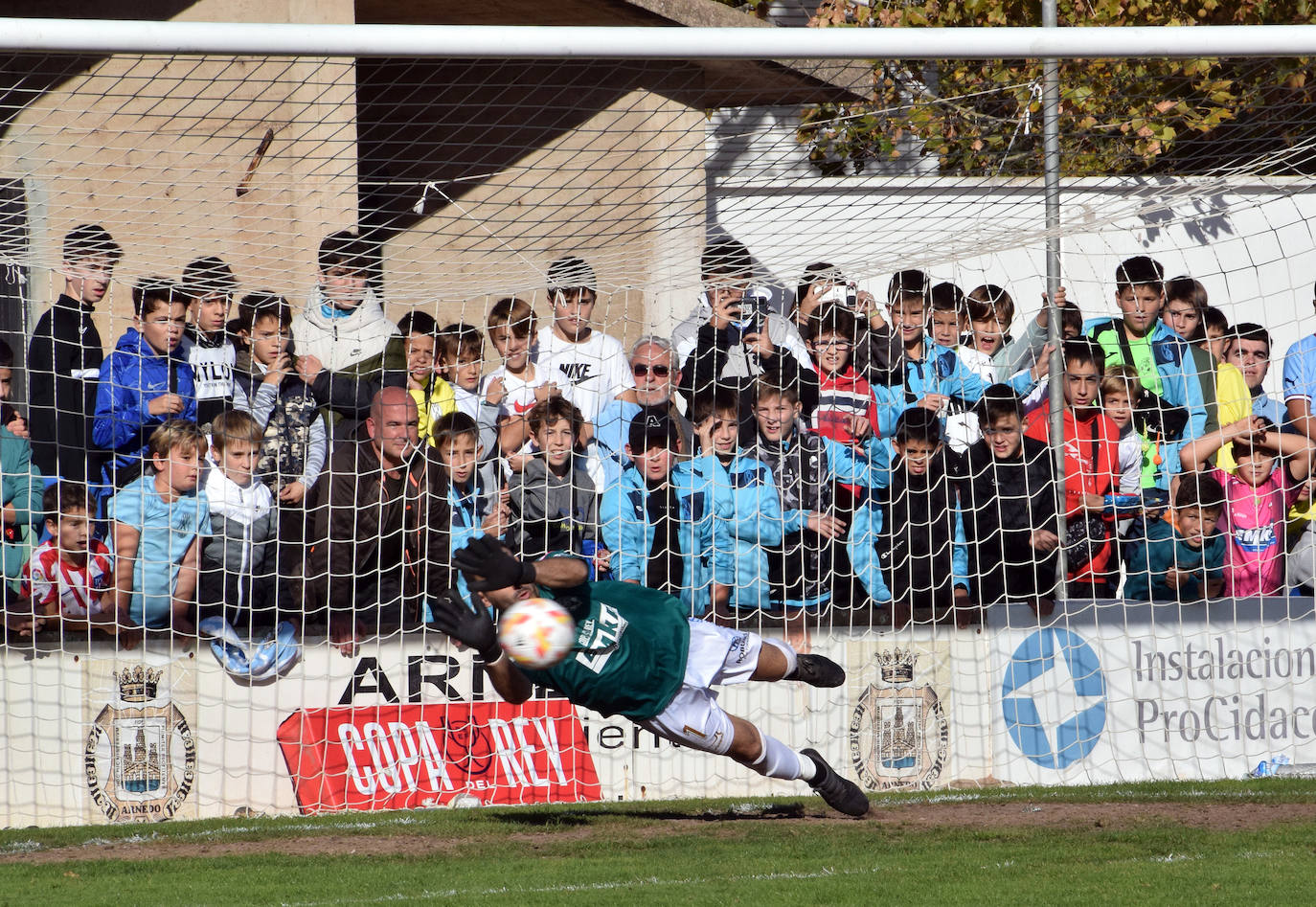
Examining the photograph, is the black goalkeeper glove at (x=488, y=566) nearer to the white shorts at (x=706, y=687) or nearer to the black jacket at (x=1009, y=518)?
the white shorts at (x=706, y=687)

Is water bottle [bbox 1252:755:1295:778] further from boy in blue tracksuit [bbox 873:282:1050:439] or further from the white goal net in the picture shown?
boy in blue tracksuit [bbox 873:282:1050:439]

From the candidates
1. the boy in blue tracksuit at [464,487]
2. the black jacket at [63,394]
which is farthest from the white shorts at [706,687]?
the black jacket at [63,394]

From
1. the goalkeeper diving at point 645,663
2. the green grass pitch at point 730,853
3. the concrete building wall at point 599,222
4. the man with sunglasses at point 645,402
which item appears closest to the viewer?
the green grass pitch at point 730,853

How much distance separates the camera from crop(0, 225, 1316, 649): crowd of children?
7.68 m

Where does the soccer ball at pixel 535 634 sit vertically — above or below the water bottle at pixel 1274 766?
above

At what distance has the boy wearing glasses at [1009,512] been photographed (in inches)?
324

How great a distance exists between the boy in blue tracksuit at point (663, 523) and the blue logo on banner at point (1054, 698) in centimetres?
175

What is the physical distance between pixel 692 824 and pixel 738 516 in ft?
6.28

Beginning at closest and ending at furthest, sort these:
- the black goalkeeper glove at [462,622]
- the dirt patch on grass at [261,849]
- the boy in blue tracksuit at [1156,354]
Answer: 1. the black goalkeeper glove at [462,622]
2. the dirt patch on grass at [261,849]
3. the boy in blue tracksuit at [1156,354]

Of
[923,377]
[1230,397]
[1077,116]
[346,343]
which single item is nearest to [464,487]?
[346,343]

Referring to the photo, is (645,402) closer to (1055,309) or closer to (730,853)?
(1055,309)

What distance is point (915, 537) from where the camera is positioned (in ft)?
27.0

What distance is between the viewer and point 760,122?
8.09 metres

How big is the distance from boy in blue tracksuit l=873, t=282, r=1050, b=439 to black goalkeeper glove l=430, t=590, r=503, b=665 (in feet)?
11.0
